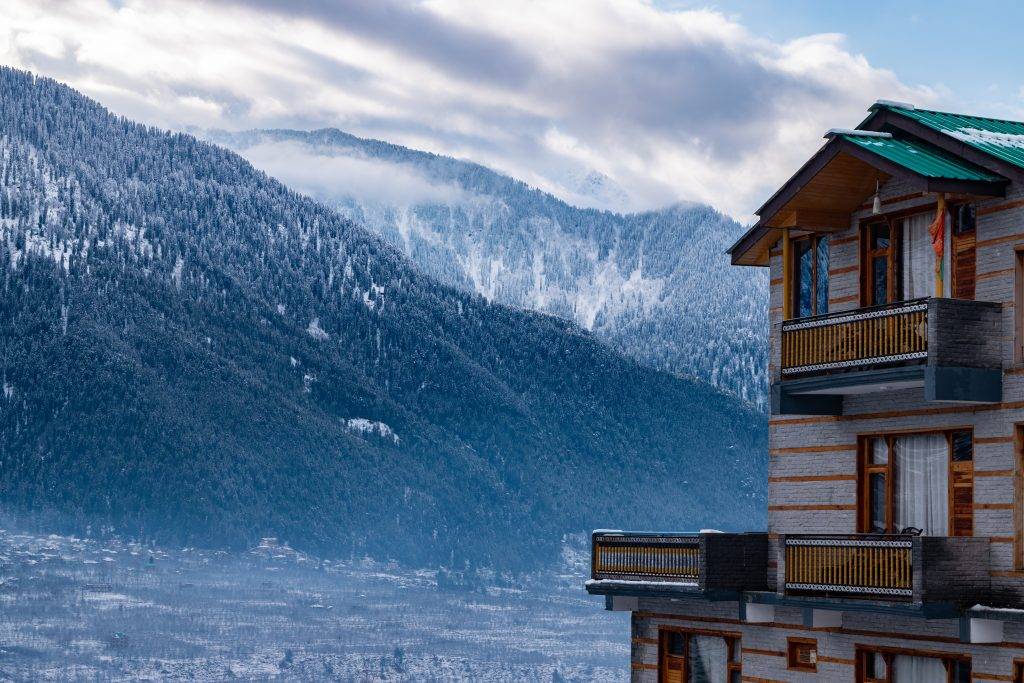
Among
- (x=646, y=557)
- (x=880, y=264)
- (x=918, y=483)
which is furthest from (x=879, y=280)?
(x=646, y=557)

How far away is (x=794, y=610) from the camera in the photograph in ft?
120

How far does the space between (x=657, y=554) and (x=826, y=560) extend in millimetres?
6337

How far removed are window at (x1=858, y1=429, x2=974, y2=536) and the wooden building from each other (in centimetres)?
4

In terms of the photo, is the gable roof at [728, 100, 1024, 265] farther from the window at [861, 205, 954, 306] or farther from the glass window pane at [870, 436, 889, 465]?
the glass window pane at [870, 436, 889, 465]

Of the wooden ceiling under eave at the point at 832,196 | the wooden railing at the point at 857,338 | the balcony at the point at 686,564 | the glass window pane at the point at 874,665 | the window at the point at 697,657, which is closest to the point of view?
the wooden railing at the point at 857,338

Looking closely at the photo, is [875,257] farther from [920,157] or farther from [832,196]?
[920,157]

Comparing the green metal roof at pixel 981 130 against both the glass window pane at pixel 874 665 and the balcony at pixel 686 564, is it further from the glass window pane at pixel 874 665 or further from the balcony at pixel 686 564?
the glass window pane at pixel 874 665

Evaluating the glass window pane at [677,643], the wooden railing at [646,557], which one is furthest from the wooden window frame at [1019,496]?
the glass window pane at [677,643]

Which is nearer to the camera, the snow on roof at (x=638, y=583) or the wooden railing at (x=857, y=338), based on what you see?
the wooden railing at (x=857, y=338)

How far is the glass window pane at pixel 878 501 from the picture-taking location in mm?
34781

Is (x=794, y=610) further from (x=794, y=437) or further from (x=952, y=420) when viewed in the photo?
(x=952, y=420)

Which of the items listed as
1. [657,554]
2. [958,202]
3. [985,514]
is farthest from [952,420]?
[657,554]

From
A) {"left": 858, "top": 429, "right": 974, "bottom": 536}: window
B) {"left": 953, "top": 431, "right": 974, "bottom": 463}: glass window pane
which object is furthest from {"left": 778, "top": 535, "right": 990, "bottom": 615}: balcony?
{"left": 953, "top": 431, "right": 974, "bottom": 463}: glass window pane

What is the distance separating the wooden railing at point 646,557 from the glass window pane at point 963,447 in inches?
261
